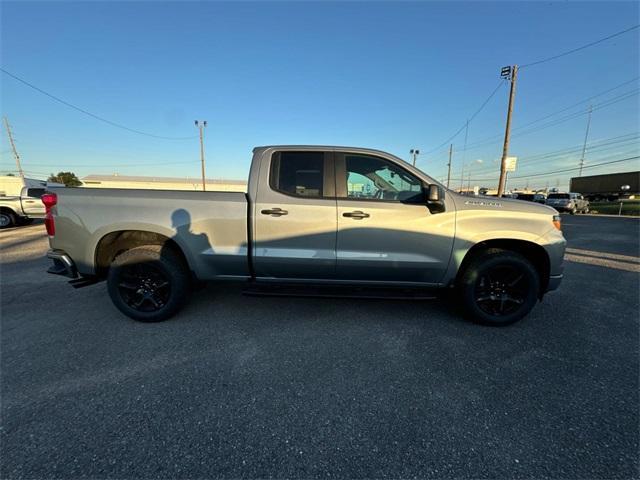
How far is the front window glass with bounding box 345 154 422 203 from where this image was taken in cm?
317

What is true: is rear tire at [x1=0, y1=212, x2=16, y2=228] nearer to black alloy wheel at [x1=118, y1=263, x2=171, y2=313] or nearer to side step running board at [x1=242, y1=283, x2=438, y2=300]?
black alloy wheel at [x1=118, y1=263, x2=171, y2=313]

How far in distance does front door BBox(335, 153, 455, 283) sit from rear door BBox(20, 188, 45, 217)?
12811 mm

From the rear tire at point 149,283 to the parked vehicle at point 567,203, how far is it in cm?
2877

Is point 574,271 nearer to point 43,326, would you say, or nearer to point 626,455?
point 626,455

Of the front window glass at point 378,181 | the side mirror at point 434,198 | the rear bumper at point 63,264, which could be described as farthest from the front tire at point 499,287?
the rear bumper at point 63,264

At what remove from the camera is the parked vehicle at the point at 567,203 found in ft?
74.7

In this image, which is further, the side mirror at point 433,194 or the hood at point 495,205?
the hood at point 495,205

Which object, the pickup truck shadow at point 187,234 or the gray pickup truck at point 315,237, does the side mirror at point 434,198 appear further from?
the pickup truck shadow at point 187,234

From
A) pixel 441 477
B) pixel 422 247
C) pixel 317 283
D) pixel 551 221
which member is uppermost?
pixel 551 221

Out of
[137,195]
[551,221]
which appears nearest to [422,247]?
[551,221]

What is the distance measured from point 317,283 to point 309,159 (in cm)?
144

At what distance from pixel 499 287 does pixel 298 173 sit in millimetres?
2692

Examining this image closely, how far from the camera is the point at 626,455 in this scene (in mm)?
1681

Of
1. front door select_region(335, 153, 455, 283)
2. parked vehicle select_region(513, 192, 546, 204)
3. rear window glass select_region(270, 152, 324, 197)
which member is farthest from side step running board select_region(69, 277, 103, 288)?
parked vehicle select_region(513, 192, 546, 204)
